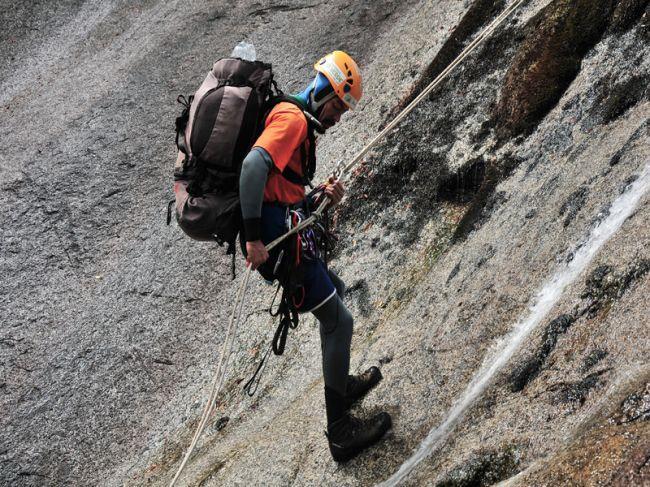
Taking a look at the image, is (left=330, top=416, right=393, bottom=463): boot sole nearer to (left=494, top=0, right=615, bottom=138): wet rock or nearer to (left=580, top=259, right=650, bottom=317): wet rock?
(left=580, top=259, right=650, bottom=317): wet rock

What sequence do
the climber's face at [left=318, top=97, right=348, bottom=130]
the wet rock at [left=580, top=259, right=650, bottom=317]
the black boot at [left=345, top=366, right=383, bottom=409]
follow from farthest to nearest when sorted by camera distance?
the black boot at [left=345, top=366, right=383, bottom=409]
the climber's face at [left=318, top=97, right=348, bottom=130]
the wet rock at [left=580, top=259, right=650, bottom=317]

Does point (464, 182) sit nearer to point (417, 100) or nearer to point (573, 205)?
point (417, 100)

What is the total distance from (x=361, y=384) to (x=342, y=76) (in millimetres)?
3388

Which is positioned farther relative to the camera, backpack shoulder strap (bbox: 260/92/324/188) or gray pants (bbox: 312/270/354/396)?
gray pants (bbox: 312/270/354/396)

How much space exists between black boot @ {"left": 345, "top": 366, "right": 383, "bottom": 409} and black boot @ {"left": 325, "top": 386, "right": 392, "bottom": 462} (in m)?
0.47

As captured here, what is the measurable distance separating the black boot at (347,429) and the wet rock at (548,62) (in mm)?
5489

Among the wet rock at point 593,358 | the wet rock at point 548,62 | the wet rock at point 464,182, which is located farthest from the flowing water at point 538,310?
the wet rock at point 464,182

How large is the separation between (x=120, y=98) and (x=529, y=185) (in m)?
14.8

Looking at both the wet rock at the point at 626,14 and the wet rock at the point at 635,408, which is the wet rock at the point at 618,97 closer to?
the wet rock at the point at 626,14

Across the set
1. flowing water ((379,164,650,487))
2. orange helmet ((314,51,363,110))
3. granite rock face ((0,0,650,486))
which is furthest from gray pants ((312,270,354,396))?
orange helmet ((314,51,363,110))

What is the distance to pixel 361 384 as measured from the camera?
26.6ft

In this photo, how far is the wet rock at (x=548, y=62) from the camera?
1079 centimetres

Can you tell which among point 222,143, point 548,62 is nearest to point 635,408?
point 222,143

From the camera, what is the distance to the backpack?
22.1ft
